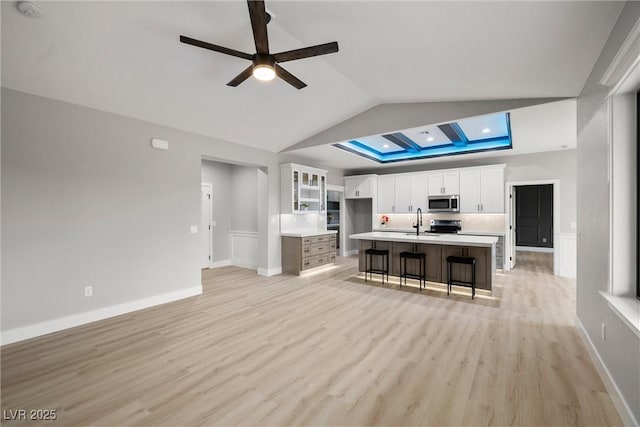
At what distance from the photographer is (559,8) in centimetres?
184

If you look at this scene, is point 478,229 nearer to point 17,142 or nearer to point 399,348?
point 399,348

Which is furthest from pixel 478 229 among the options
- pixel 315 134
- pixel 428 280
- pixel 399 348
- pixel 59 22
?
pixel 59 22

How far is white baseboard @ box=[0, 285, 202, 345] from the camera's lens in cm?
298

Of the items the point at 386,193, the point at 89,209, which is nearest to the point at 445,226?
the point at 386,193

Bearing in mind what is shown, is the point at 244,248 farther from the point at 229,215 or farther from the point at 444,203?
the point at 444,203

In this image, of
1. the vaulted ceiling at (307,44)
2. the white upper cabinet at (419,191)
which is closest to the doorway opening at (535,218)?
the white upper cabinet at (419,191)

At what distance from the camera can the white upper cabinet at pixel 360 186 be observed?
8.25 meters

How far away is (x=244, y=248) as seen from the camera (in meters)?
7.10

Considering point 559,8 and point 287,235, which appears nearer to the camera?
point 559,8

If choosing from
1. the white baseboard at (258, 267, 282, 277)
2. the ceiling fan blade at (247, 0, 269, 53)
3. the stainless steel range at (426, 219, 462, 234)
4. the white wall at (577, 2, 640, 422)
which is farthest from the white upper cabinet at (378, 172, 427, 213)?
the ceiling fan blade at (247, 0, 269, 53)

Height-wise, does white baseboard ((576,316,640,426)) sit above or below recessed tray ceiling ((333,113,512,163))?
below

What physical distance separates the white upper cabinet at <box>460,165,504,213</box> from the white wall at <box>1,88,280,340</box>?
19.6 ft

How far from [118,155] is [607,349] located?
18.3 feet

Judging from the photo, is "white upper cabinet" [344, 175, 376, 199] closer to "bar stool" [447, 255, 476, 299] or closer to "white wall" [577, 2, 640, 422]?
"bar stool" [447, 255, 476, 299]
